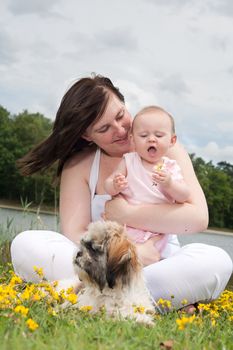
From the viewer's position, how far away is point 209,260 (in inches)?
210

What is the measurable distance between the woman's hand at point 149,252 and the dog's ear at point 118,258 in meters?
1.00

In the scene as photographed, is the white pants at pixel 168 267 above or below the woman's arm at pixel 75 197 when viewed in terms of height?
below

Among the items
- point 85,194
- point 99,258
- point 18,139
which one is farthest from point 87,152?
point 18,139

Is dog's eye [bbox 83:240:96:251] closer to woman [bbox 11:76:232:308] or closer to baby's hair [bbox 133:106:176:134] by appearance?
woman [bbox 11:76:232:308]

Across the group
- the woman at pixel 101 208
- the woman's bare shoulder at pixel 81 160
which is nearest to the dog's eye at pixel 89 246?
the woman at pixel 101 208

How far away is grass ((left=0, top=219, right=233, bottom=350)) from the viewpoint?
3.13m

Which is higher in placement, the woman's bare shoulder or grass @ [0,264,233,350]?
the woman's bare shoulder

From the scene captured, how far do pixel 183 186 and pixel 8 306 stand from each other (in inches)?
77.3

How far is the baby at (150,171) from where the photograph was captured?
5145 mm

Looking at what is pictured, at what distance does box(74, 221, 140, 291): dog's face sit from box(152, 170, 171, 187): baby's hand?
942 mm

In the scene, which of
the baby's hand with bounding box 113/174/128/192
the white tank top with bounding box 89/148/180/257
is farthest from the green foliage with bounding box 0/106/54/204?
the baby's hand with bounding box 113/174/128/192

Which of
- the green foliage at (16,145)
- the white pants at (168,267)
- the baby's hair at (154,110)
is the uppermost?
the green foliage at (16,145)

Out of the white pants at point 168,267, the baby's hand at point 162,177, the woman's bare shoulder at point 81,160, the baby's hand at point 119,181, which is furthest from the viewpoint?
the woman's bare shoulder at point 81,160

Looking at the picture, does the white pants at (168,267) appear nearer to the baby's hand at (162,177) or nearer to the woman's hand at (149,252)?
the woman's hand at (149,252)
